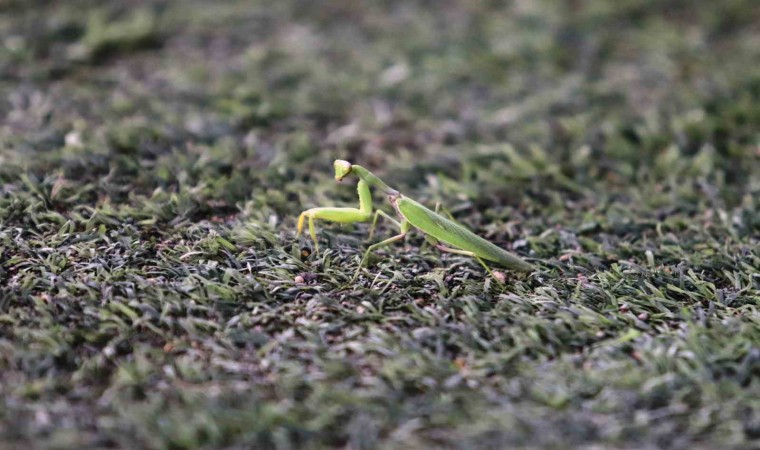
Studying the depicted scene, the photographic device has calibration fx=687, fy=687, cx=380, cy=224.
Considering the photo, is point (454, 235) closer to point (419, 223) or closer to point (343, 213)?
point (419, 223)

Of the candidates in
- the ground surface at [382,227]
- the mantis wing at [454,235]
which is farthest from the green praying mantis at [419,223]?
the ground surface at [382,227]

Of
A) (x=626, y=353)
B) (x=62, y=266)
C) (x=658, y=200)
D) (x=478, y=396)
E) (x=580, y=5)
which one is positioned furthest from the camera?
(x=580, y=5)

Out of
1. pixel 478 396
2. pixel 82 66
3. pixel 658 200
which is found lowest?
pixel 478 396

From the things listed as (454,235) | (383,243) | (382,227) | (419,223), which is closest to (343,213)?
(383,243)

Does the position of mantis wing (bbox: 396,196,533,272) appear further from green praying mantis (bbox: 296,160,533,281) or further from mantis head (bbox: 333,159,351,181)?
mantis head (bbox: 333,159,351,181)

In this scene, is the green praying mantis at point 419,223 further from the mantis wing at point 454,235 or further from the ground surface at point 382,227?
the ground surface at point 382,227

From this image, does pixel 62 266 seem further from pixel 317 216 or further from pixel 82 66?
pixel 82 66

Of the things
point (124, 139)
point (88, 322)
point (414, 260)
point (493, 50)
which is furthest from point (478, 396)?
point (493, 50)
